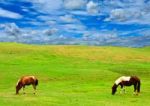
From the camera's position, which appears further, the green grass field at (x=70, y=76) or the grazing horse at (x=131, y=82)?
the grazing horse at (x=131, y=82)

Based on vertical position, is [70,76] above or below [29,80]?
below

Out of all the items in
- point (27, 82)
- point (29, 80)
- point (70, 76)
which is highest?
point (29, 80)

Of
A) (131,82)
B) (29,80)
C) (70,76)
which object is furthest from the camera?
(70,76)

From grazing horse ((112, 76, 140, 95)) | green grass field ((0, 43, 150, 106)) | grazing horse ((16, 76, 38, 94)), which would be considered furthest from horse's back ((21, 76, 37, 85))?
grazing horse ((112, 76, 140, 95))

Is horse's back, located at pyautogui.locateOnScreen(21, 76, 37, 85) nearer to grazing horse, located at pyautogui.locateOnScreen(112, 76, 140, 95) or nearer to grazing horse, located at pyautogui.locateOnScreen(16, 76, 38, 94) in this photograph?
grazing horse, located at pyautogui.locateOnScreen(16, 76, 38, 94)

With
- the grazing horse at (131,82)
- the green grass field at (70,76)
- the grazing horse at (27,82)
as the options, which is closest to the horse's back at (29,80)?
the grazing horse at (27,82)

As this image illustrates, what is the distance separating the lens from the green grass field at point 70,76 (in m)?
42.0

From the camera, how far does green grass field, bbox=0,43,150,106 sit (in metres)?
42.0

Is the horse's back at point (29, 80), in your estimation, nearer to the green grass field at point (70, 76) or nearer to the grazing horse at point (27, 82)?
the grazing horse at point (27, 82)

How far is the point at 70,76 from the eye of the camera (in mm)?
75250

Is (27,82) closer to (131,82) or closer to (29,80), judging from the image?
(29,80)

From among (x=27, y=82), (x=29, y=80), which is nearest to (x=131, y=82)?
(x=29, y=80)

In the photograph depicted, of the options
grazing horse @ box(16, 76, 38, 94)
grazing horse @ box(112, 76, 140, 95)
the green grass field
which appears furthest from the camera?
grazing horse @ box(16, 76, 38, 94)

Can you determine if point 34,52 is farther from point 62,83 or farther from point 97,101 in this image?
point 97,101
